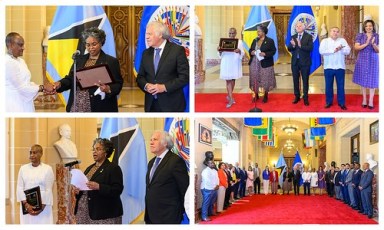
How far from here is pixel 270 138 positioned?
22.8 ft

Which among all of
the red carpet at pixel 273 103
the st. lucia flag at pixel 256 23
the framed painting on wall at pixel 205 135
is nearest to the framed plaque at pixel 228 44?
the st. lucia flag at pixel 256 23

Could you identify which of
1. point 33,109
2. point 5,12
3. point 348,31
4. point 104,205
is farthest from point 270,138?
point 5,12

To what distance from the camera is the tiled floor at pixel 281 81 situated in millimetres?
6914

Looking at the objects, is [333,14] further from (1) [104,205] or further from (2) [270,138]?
(1) [104,205]

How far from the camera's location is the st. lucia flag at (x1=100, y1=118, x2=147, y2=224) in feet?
22.6

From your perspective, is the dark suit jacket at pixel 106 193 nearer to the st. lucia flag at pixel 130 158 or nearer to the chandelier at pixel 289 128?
the st. lucia flag at pixel 130 158

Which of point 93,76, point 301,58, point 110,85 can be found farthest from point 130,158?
point 301,58

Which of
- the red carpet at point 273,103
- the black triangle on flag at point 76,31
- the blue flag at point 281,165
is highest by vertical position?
the black triangle on flag at point 76,31

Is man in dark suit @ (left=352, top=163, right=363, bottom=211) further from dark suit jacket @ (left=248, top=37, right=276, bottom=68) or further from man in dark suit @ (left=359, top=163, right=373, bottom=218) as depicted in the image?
dark suit jacket @ (left=248, top=37, right=276, bottom=68)

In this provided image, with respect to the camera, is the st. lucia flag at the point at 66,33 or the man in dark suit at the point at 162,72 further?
the st. lucia flag at the point at 66,33

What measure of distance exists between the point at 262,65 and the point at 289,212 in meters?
1.36

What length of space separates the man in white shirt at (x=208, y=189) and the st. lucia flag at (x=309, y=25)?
129cm

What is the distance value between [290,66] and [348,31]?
607mm

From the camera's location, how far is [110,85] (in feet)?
22.1
